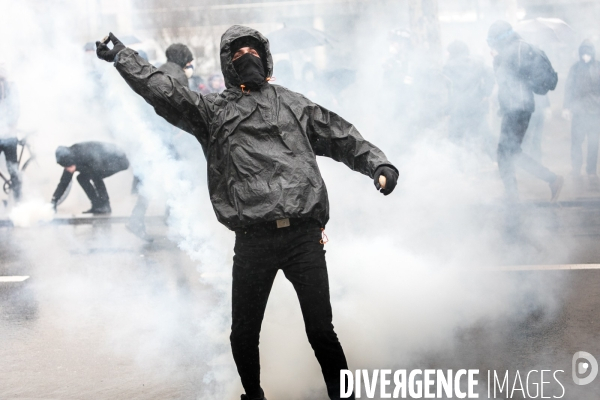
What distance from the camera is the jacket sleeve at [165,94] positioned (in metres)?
2.81

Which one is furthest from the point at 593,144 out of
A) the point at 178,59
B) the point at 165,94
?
the point at 165,94

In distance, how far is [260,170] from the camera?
281cm

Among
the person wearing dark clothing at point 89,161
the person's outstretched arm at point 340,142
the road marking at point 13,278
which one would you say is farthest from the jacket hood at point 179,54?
the person's outstretched arm at point 340,142

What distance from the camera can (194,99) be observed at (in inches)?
112

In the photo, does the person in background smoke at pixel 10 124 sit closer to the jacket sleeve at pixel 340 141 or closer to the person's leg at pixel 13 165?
the person's leg at pixel 13 165

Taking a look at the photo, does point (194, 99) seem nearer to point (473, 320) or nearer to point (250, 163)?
point (250, 163)

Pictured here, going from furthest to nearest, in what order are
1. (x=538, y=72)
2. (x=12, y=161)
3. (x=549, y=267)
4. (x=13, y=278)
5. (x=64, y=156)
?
(x=12, y=161) → (x=64, y=156) → (x=538, y=72) → (x=13, y=278) → (x=549, y=267)

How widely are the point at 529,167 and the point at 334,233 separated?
9.81 feet

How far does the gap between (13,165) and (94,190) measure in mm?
965

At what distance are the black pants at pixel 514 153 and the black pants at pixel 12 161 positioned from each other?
16.1 ft

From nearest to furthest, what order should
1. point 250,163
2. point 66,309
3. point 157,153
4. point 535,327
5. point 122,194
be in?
point 250,163, point 535,327, point 66,309, point 157,153, point 122,194

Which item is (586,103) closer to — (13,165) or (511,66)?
(511,66)

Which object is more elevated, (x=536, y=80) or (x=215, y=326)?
(x=536, y=80)

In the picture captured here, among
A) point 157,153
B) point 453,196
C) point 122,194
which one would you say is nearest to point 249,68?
point 157,153
